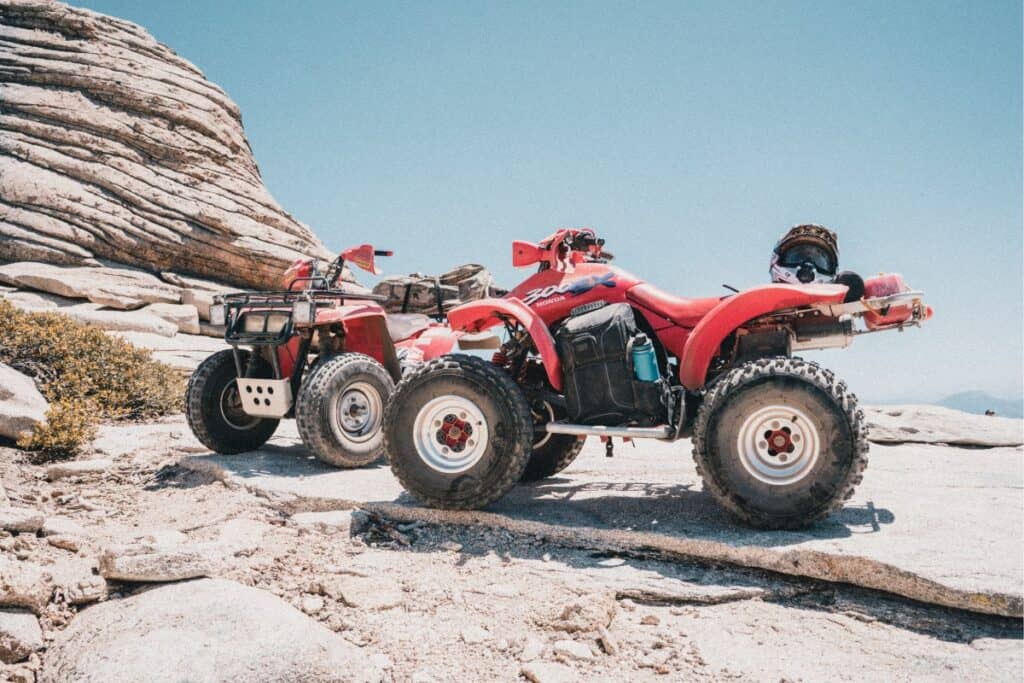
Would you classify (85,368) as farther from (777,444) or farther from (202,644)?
(777,444)

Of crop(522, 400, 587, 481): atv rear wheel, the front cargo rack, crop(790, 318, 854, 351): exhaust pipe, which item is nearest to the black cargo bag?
crop(790, 318, 854, 351): exhaust pipe

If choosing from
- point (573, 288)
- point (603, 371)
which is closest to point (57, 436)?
point (573, 288)

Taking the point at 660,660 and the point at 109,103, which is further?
the point at 109,103

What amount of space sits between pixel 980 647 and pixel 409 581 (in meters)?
2.38

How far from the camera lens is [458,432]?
3.98 metres

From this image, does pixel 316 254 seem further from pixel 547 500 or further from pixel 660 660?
pixel 660 660

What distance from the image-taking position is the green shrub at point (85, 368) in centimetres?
722

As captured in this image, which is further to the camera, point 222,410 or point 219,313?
point 222,410

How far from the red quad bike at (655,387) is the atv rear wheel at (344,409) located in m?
1.26

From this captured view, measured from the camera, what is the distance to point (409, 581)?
3.20 metres

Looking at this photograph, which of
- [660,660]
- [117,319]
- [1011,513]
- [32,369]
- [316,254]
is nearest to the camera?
[660,660]

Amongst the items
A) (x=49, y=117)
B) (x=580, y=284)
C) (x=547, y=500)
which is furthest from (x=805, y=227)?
(x=49, y=117)

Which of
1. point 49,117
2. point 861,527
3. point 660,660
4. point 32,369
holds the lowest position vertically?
point 660,660

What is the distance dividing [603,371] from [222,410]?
3760mm
